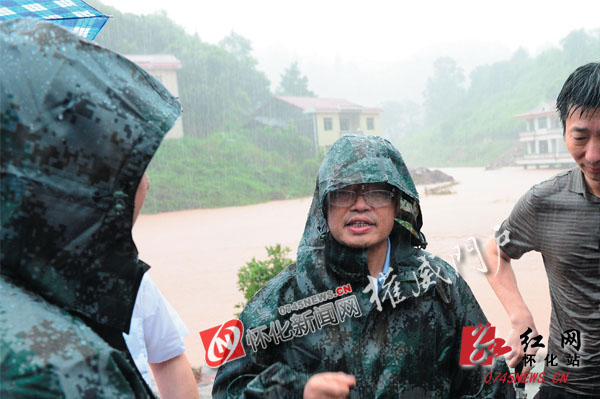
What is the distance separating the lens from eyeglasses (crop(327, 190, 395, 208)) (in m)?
1.53

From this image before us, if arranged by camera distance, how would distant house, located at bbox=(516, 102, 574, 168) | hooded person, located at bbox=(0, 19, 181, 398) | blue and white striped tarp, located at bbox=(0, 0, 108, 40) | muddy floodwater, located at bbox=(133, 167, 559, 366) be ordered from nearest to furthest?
hooded person, located at bbox=(0, 19, 181, 398) < blue and white striped tarp, located at bbox=(0, 0, 108, 40) < muddy floodwater, located at bbox=(133, 167, 559, 366) < distant house, located at bbox=(516, 102, 574, 168)

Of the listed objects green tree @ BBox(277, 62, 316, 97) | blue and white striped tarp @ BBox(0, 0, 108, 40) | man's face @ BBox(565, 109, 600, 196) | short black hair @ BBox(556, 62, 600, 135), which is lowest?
man's face @ BBox(565, 109, 600, 196)

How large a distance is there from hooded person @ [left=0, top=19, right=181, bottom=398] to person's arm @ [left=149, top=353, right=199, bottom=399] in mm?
890

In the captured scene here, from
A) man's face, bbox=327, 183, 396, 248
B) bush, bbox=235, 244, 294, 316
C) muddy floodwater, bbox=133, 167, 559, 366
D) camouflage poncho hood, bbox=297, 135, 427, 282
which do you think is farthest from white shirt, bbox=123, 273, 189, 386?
bush, bbox=235, 244, 294, 316

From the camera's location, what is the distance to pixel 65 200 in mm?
Answer: 805

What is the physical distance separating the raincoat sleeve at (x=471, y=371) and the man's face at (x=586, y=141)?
2.14 ft

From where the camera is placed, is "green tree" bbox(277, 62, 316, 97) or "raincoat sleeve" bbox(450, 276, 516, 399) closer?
"raincoat sleeve" bbox(450, 276, 516, 399)

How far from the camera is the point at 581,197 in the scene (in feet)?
5.86

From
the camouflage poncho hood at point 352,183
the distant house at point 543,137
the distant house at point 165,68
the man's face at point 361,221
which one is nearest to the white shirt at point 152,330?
the camouflage poncho hood at point 352,183

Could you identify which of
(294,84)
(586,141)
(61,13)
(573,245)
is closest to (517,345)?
(573,245)

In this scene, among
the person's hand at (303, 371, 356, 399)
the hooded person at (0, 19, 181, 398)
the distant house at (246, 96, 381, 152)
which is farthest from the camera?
the distant house at (246, 96, 381, 152)

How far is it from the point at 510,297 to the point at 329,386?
1.08m

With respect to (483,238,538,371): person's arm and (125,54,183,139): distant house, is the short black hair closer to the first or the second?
(483,238,538,371): person's arm

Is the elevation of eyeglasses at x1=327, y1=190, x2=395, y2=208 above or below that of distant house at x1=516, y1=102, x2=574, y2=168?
below
